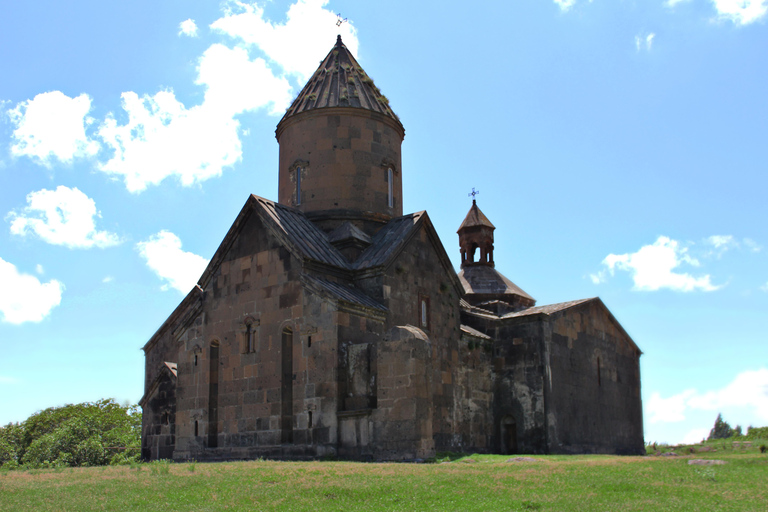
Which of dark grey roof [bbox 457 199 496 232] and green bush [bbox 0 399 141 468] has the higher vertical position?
dark grey roof [bbox 457 199 496 232]

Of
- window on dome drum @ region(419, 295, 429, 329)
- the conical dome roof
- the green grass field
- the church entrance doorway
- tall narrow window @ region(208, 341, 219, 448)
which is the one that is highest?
the conical dome roof

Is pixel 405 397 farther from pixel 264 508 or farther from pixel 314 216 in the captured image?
pixel 314 216

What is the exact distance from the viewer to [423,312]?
18.5 m

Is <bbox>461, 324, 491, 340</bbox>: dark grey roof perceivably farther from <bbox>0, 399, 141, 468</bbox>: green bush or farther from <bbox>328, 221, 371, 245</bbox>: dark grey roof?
<bbox>0, 399, 141, 468</bbox>: green bush

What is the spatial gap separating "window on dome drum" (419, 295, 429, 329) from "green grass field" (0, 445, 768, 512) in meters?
7.13

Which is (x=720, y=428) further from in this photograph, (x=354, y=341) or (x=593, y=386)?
(x=354, y=341)

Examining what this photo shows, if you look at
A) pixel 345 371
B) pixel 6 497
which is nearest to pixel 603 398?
pixel 345 371

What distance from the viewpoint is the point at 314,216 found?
65.5 feet

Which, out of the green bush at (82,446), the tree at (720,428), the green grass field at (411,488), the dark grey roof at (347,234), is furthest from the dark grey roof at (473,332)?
the tree at (720,428)

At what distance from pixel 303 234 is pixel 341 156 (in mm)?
3343

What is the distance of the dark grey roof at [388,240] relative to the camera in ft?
58.4

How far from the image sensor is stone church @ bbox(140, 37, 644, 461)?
1528cm

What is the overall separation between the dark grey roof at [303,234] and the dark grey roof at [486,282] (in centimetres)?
920

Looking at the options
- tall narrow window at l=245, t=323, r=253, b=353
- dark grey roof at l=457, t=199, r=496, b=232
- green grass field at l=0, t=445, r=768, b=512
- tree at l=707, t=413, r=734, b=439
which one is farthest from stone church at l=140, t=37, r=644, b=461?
tree at l=707, t=413, r=734, b=439
